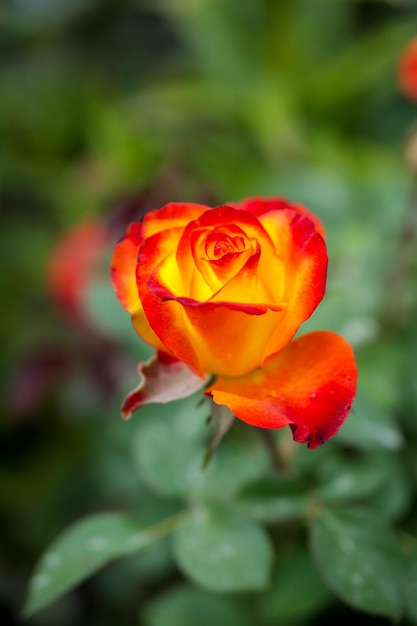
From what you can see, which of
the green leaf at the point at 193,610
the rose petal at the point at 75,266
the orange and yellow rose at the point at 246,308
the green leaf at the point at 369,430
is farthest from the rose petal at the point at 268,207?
the rose petal at the point at 75,266

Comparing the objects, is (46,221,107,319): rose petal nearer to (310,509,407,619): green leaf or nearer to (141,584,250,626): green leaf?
(141,584,250,626): green leaf

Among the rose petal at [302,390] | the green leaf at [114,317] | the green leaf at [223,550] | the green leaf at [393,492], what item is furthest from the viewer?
the green leaf at [114,317]

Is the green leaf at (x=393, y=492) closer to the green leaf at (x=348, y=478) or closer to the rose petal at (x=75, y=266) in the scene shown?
the green leaf at (x=348, y=478)

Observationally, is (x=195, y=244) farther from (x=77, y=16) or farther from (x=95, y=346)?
(x=77, y=16)

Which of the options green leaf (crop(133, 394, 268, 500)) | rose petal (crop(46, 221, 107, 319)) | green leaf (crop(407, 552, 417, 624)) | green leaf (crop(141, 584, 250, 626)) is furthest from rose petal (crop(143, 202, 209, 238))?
rose petal (crop(46, 221, 107, 319))

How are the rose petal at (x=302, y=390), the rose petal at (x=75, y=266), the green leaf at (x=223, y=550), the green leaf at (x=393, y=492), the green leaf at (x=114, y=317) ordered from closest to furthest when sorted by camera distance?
the rose petal at (x=302, y=390), the green leaf at (x=223, y=550), the green leaf at (x=393, y=492), the green leaf at (x=114, y=317), the rose petal at (x=75, y=266)

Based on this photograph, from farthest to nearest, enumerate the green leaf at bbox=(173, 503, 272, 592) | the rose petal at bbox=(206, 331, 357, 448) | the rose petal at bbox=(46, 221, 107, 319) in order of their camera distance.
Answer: the rose petal at bbox=(46, 221, 107, 319)
the green leaf at bbox=(173, 503, 272, 592)
the rose petal at bbox=(206, 331, 357, 448)

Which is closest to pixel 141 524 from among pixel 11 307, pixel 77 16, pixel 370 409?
pixel 370 409
